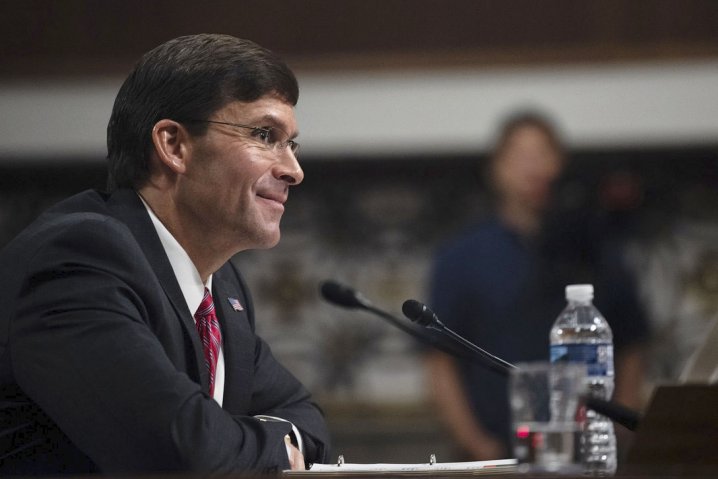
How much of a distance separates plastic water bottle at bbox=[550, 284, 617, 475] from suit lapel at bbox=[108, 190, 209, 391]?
680 millimetres

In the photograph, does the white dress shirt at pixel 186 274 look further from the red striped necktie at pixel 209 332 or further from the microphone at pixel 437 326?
the microphone at pixel 437 326

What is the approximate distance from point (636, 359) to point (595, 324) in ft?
4.38

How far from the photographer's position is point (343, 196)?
203 inches

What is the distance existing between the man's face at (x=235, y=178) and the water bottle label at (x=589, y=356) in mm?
627

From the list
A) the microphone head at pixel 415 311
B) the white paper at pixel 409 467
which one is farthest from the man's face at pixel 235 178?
the white paper at pixel 409 467

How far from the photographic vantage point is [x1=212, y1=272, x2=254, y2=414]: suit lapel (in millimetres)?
2256

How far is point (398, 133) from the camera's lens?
507 centimetres

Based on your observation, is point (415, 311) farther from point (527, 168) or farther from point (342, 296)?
point (527, 168)

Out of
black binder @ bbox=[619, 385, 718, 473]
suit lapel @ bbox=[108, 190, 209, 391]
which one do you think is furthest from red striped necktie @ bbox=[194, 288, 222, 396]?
black binder @ bbox=[619, 385, 718, 473]

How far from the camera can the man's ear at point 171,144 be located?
→ 7.60ft

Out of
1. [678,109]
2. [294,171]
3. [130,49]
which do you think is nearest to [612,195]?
[678,109]

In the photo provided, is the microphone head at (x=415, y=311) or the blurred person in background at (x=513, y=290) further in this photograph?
the blurred person in background at (x=513, y=290)

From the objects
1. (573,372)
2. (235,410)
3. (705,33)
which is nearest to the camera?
(573,372)

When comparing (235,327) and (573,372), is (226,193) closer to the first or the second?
(235,327)
